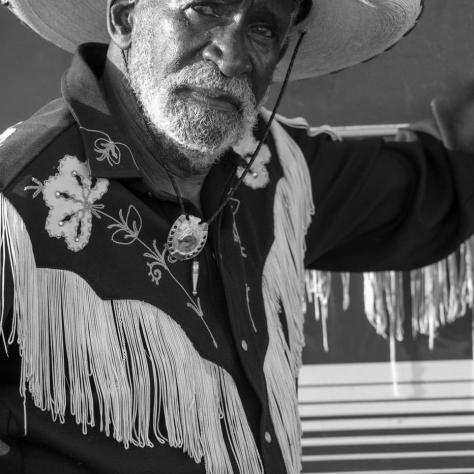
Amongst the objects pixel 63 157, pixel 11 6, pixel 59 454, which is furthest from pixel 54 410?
pixel 11 6

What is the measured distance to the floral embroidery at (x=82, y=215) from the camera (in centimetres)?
215

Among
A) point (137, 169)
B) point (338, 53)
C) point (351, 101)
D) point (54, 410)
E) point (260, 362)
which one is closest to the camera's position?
point (54, 410)

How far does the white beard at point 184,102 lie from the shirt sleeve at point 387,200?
0.49 meters

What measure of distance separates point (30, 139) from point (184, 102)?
31 centimetres

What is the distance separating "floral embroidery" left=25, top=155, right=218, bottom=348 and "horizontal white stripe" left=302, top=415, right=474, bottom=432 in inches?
40.8

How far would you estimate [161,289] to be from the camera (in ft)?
7.36

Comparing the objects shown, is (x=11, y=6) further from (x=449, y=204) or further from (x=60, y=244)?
(x=449, y=204)

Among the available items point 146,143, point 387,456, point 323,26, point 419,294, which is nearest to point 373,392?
point 387,456

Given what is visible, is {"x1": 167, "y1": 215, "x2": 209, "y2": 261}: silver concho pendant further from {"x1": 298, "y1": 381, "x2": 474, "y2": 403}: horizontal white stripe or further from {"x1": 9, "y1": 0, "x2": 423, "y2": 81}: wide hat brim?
{"x1": 298, "y1": 381, "x2": 474, "y2": 403}: horizontal white stripe

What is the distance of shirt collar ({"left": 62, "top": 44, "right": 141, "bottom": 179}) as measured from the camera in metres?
2.23

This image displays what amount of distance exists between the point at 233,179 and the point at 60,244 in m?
0.50

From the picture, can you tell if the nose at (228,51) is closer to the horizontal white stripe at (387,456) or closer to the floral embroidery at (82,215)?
the floral embroidery at (82,215)

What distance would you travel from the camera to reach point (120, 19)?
2363mm

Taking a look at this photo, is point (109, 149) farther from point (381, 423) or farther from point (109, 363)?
point (381, 423)
